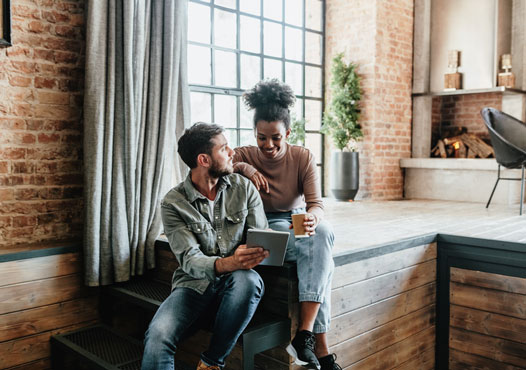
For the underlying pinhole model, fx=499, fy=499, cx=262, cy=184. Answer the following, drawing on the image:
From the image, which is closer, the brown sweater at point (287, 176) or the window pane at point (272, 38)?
the brown sweater at point (287, 176)

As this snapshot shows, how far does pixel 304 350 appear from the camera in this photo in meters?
2.16

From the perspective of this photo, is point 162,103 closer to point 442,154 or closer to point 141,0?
point 141,0

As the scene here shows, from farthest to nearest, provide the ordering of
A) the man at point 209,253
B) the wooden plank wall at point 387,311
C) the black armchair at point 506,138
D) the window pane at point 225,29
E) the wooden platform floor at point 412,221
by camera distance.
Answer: the window pane at point 225,29 → the black armchair at point 506,138 → the wooden platform floor at point 412,221 → the wooden plank wall at point 387,311 → the man at point 209,253

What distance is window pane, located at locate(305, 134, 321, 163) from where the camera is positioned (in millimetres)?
6165

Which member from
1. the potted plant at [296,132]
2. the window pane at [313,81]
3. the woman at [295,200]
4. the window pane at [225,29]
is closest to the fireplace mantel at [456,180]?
the window pane at [313,81]

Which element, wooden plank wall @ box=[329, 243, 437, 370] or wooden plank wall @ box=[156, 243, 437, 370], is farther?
wooden plank wall @ box=[329, 243, 437, 370]

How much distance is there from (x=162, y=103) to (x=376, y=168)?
3.52 meters

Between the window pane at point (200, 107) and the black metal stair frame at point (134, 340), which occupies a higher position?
the window pane at point (200, 107)

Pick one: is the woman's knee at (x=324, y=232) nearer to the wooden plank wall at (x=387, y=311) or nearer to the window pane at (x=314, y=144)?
the wooden plank wall at (x=387, y=311)

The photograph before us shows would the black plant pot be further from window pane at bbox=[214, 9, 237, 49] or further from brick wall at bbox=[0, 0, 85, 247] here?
brick wall at bbox=[0, 0, 85, 247]

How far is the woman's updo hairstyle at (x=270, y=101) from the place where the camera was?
240 centimetres

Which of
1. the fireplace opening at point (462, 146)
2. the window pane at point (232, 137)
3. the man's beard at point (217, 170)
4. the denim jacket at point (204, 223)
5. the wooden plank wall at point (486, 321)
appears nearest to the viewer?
the denim jacket at point (204, 223)

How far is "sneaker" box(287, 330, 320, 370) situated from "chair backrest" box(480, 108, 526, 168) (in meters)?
3.14

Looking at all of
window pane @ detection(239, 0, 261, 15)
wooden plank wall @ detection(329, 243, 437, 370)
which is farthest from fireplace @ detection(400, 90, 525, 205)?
wooden plank wall @ detection(329, 243, 437, 370)
